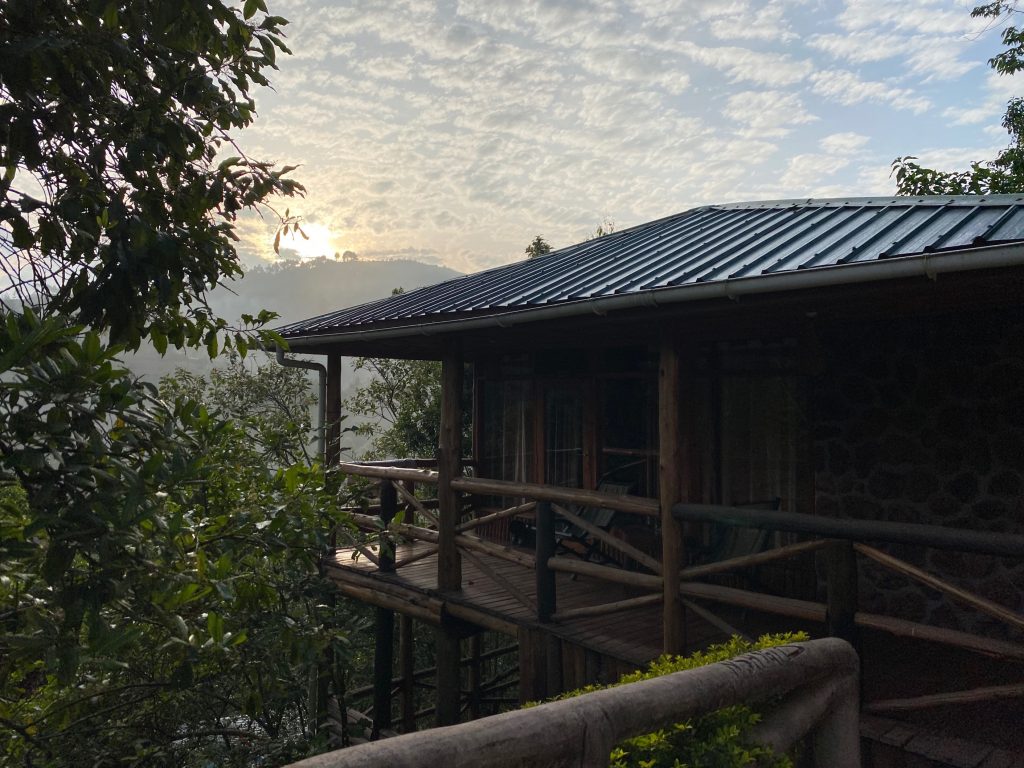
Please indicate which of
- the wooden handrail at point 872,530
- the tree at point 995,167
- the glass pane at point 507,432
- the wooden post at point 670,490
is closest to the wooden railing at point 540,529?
the wooden post at point 670,490

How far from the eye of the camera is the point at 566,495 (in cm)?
505

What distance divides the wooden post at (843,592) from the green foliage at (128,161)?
9.84ft

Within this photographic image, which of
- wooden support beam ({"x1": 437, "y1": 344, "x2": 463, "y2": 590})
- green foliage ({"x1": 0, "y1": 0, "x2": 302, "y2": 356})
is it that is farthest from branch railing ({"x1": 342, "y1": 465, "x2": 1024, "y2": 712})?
green foliage ({"x1": 0, "y1": 0, "x2": 302, "y2": 356})

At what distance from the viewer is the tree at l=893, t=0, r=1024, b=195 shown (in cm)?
1173

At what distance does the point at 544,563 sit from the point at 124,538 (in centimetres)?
374

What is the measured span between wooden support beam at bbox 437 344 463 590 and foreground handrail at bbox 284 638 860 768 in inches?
156

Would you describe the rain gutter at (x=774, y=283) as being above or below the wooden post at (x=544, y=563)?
above

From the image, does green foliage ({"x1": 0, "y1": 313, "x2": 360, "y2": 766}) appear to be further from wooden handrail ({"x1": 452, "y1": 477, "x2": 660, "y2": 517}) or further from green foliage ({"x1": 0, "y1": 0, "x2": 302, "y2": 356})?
wooden handrail ({"x1": 452, "y1": 477, "x2": 660, "y2": 517})

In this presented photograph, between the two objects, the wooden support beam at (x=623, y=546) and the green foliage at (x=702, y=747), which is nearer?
the green foliage at (x=702, y=747)

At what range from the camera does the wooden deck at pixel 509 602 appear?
487cm

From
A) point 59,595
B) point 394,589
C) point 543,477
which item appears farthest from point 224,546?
point 543,477

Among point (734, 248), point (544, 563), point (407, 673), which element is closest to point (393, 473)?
point (544, 563)

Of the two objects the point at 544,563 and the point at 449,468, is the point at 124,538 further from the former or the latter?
the point at 449,468

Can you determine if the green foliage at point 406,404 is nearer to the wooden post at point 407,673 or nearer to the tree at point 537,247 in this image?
the tree at point 537,247
